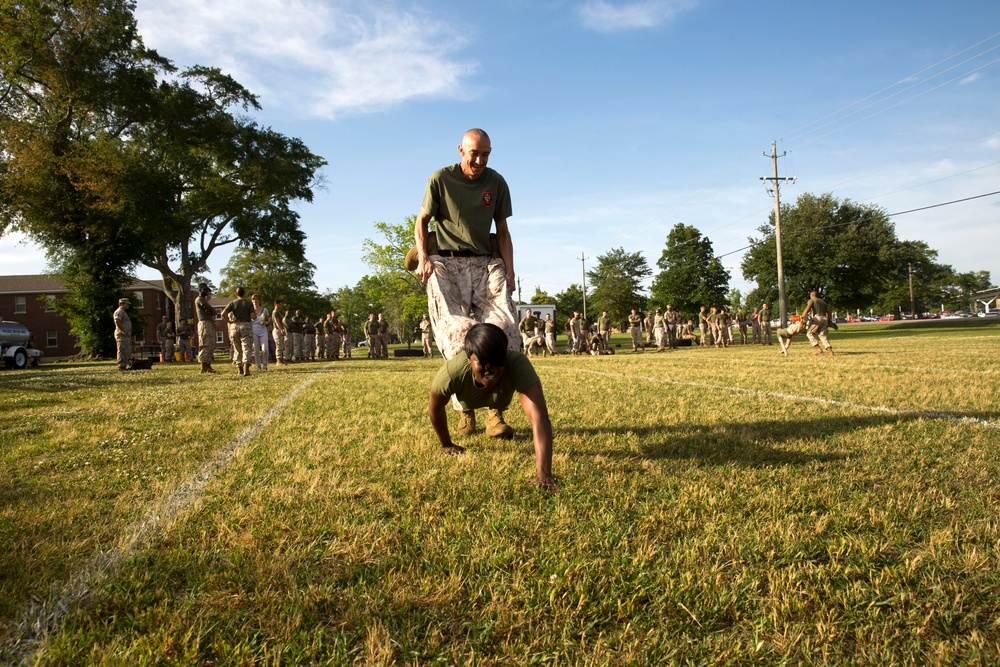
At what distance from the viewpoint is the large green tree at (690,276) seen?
6800 cm

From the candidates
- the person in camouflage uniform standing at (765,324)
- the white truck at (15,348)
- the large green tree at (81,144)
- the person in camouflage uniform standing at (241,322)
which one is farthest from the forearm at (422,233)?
the large green tree at (81,144)

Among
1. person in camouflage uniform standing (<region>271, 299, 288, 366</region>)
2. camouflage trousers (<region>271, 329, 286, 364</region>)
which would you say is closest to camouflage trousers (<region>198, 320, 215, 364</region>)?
person in camouflage uniform standing (<region>271, 299, 288, 366</region>)

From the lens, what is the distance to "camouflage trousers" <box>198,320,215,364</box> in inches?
581

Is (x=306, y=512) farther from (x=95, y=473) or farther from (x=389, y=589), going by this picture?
(x=95, y=473)

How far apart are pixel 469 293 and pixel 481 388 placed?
150 cm

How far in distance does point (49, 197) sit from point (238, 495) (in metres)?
34.5

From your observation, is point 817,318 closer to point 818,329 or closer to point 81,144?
point 818,329

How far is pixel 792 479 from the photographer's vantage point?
319 centimetres

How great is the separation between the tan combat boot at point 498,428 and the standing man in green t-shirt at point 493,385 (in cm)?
52

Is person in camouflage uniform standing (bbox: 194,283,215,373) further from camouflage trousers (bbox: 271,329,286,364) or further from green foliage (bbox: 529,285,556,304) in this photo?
green foliage (bbox: 529,285,556,304)

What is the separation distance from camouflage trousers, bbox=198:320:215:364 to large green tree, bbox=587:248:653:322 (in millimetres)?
70471

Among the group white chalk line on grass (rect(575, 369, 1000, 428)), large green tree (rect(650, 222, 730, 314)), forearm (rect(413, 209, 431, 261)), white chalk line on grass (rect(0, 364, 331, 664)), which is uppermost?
large green tree (rect(650, 222, 730, 314))

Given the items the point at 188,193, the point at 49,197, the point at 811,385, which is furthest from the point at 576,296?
the point at 811,385

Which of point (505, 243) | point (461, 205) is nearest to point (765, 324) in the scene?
point (505, 243)
